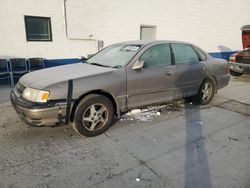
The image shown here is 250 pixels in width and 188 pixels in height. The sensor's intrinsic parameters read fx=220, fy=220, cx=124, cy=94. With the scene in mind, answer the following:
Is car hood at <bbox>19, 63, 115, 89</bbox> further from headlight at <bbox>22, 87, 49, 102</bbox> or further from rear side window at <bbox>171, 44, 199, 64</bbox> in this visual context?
rear side window at <bbox>171, 44, 199, 64</bbox>

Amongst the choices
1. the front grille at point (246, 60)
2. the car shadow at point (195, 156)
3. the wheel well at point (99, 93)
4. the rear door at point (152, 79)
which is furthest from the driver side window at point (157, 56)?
the front grille at point (246, 60)

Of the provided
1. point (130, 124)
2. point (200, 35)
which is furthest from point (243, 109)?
point (200, 35)

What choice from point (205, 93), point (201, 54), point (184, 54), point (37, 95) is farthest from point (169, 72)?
point (37, 95)

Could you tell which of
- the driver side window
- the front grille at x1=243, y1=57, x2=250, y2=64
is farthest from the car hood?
the front grille at x1=243, y1=57, x2=250, y2=64

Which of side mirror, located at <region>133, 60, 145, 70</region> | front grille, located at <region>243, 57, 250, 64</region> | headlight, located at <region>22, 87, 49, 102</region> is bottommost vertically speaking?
headlight, located at <region>22, 87, 49, 102</region>

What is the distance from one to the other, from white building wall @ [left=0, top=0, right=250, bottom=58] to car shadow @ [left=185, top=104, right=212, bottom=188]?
562 centimetres

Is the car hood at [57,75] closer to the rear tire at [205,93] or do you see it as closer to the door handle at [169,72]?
the door handle at [169,72]

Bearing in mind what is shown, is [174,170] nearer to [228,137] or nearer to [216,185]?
[216,185]

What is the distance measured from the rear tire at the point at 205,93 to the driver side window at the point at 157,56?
50.4 inches

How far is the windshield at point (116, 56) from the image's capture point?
13.0ft

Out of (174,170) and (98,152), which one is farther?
(98,152)

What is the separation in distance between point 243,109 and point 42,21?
6.82 meters

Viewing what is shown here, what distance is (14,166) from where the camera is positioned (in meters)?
2.79

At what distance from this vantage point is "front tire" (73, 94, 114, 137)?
3395mm
